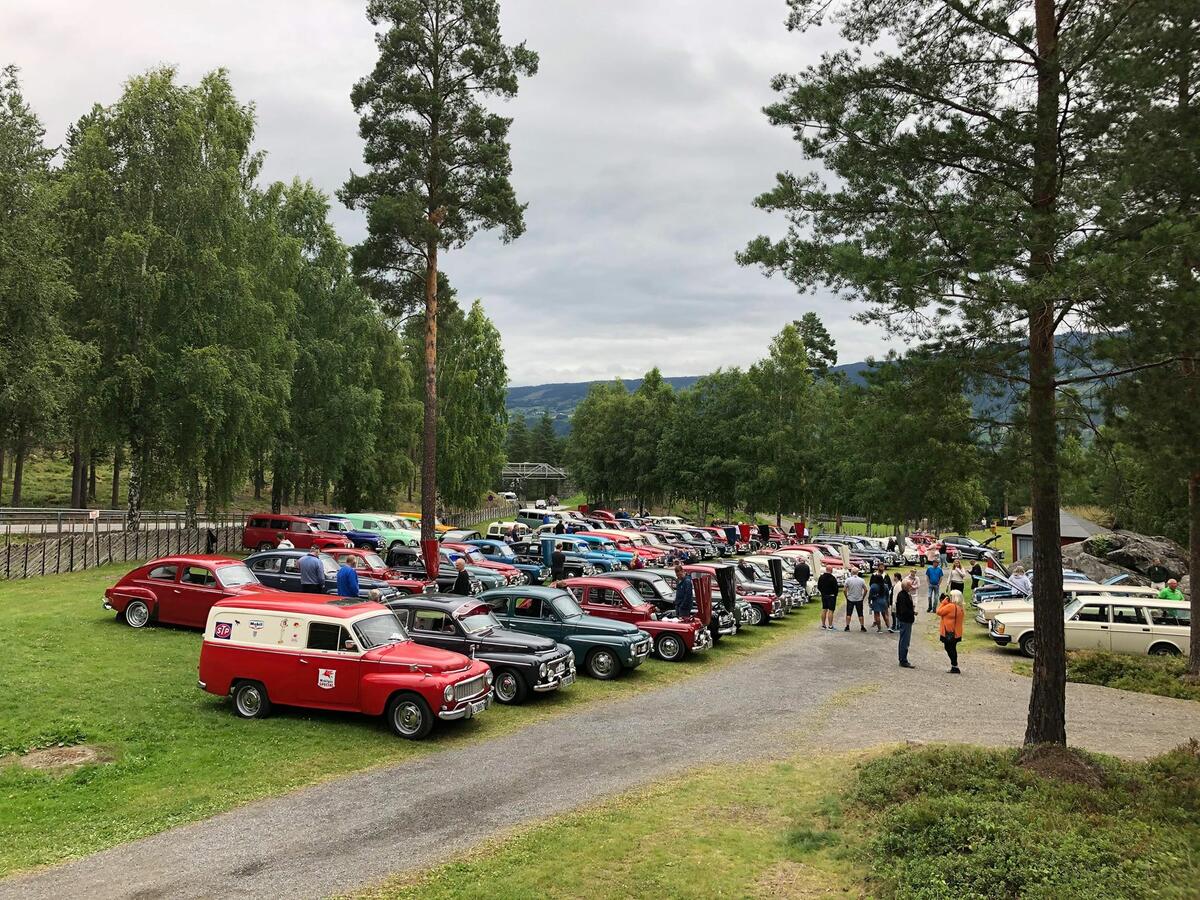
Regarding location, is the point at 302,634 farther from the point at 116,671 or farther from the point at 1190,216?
the point at 1190,216

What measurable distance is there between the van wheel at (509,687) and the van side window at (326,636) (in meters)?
2.91

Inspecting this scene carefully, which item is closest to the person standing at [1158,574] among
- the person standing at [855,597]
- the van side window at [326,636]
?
the person standing at [855,597]

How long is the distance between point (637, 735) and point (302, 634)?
517 cm

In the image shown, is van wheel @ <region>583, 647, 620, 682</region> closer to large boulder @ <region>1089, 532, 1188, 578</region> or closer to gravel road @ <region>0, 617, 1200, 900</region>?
gravel road @ <region>0, 617, 1200, 900</region>

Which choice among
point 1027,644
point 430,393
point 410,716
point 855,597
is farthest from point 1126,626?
point 430,393

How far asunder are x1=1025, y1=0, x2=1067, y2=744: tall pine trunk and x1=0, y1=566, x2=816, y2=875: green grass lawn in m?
7.01

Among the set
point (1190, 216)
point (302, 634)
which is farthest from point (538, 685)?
point (1190, 216)

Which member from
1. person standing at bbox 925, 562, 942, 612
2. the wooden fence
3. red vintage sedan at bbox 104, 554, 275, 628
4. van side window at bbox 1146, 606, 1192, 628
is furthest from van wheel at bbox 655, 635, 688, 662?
the wooden fence

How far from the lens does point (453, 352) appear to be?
55.5 meters

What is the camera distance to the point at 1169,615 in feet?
61.0

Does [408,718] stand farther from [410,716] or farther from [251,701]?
[251,701]

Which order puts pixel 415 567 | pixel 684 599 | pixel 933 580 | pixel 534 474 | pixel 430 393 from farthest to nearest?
1. pixel 534 474
2. pixel 933 580
3. pixel 415 567
4. pixel 430 393
5. pixel 684 599

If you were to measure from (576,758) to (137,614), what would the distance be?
1119cm

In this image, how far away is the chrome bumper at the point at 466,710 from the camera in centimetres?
1100
